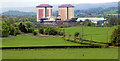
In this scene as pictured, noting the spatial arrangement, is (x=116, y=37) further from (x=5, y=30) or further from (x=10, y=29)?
(x=10, y=29)

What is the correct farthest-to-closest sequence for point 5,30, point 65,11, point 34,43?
point 65,11 → point 5,30 → point 34,43

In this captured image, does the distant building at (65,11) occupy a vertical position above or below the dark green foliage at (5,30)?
above

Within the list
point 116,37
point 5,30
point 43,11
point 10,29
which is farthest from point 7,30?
point 43,11

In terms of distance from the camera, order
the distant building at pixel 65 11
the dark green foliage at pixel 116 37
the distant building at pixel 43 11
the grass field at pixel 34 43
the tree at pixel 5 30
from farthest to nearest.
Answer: the distant building at pixel 43 11 < the distant building at pixel 65 11 < the tree at pixel 5 30 < the grass field at pixel 34 43 < the dark green foliage at pixel 116 37

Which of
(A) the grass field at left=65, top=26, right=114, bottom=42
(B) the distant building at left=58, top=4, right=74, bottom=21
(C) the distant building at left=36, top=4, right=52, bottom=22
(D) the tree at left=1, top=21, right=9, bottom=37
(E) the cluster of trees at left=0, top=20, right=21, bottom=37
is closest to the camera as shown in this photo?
(A) the grass field at left=65, top=26, right=114, bottom=42

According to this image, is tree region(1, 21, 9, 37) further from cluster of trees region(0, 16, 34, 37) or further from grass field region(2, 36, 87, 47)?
grass field region(2, 36, 87, 47)

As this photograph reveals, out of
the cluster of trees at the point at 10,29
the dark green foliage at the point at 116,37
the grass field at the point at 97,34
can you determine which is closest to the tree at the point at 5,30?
the cluster of trees at the point at 10,29

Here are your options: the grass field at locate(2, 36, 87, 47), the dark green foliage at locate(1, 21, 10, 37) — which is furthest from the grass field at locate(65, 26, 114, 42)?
the dark green foliage at locate(1, 21, 10, 37)

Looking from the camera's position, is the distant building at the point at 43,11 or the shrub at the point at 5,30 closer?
the shrub at the point at 5,30

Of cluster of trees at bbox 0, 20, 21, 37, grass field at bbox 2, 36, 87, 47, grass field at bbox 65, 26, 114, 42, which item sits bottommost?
grass field at bbox 2, 36, 87, 47

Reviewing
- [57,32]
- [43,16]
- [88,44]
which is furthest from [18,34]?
[43,16]

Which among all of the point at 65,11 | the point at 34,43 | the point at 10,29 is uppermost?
the point at 65,11

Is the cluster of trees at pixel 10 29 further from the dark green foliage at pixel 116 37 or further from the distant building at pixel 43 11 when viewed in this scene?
the distant building at pixel 43 11
